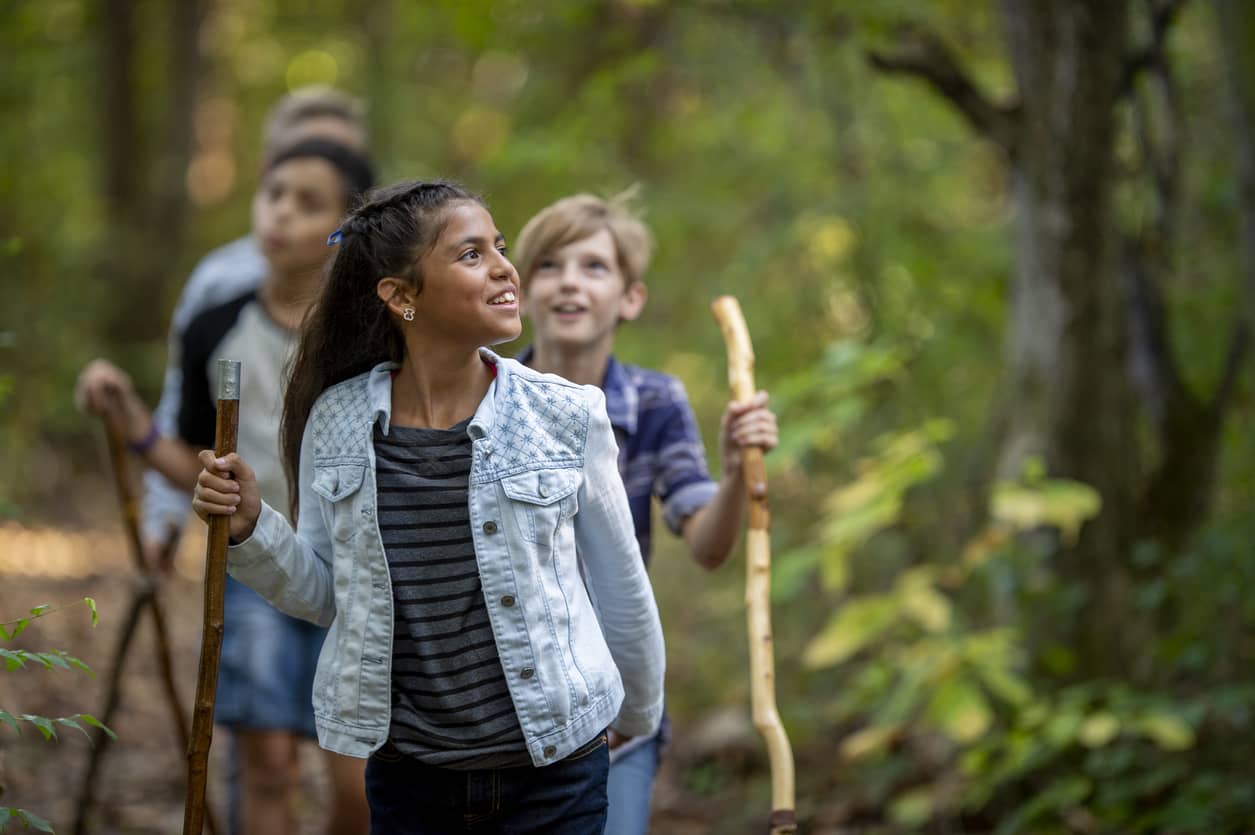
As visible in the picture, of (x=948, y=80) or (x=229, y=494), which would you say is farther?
(x=948, y=80)

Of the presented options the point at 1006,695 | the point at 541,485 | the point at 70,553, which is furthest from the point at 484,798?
the point at 70,553

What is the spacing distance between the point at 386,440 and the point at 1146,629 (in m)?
3.72

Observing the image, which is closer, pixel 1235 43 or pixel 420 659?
pixel 420 659

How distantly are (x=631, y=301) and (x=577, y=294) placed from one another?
0.29 meters

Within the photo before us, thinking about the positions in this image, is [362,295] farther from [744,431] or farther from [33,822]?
[33,822]

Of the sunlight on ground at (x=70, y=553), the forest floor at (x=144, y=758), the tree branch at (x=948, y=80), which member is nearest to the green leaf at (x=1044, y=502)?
the tree branch at (x=948, y=80)

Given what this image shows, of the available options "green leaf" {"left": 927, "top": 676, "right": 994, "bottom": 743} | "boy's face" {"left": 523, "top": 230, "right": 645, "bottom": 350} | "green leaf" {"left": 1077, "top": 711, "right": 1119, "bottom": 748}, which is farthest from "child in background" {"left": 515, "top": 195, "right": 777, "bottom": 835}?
"green leaf" {"left": 1077, "top": 711, "right": 1119, "bottom": 748}

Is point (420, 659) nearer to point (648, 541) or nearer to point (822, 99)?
point (648, 541)

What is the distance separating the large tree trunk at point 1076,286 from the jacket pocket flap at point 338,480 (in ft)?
11.0

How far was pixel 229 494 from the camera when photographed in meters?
1.99

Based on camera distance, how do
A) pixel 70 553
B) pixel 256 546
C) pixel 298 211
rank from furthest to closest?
pixel 70 553 < pixel 298 211 < pixel 256 546

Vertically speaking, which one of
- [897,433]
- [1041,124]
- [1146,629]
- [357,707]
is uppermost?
[1041,124]

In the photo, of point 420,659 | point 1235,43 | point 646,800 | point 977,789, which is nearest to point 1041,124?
point 1235,43

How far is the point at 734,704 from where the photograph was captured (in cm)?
645
